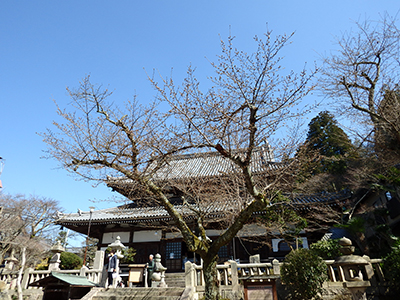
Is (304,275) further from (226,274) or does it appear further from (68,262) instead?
(68,262)

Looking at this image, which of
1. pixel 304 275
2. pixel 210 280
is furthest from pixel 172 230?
pixel 210 280

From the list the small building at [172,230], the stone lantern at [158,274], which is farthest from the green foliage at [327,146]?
the stone lantern at [158,274]

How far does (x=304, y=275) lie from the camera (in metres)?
8.62

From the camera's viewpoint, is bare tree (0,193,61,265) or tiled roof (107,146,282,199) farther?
bare tree (0,193,61,265)

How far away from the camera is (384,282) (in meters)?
9.38

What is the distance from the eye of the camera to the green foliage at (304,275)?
28.1ft

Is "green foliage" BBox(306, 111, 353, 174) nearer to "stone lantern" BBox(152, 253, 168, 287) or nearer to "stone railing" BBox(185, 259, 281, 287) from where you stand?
"stone railing" BBox(185, 259, 281, 287)

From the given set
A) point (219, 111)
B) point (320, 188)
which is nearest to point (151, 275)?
point (219, 111)

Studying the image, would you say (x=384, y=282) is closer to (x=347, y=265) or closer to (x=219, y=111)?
(x=347, y=265)

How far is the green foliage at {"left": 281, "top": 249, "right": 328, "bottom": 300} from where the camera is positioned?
855 cm

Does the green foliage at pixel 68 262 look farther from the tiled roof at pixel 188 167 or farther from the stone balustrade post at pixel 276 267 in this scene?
the stone balustrade post at pixel 276 267

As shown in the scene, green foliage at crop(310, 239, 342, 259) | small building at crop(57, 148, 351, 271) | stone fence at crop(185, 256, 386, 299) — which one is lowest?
stone fence at crop(185, 256, 386, 299)

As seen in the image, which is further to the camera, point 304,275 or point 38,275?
point 38,275

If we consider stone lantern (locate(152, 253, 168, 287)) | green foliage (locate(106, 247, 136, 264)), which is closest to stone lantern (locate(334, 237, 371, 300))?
stone lantern (locate(152, 253, 168, 287))
